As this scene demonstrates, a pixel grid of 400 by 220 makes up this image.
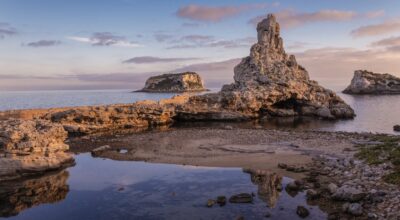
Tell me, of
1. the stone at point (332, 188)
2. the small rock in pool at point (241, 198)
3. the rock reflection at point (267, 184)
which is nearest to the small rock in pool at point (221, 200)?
the small rock in pool at point (241, 198)

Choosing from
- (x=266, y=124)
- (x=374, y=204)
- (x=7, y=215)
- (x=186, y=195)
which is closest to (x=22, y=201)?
(x=7, y=215)

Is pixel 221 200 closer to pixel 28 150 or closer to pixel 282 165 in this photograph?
pixel 282 165

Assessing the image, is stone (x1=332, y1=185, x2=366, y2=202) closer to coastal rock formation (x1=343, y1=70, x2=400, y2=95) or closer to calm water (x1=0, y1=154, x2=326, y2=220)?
calm water (x1=0, y1=154, x2=326, y2=220)

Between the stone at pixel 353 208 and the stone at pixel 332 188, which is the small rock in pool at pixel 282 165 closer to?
the stone at pixel 332 188

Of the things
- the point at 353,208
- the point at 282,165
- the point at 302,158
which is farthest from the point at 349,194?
the point at 302,158

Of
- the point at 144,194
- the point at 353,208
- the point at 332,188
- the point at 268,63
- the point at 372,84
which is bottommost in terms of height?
the point at 144,194

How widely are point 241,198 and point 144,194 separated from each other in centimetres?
637

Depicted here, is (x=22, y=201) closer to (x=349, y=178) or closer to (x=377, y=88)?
(x=349, y=178)

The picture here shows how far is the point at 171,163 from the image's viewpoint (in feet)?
106

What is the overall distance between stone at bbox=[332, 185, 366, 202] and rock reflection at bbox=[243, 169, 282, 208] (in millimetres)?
3523

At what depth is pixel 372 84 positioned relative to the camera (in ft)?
614

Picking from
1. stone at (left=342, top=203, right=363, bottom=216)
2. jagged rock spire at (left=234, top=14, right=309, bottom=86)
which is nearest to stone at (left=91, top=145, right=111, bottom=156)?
stone at (left=342, top=203, right=363, bottom=216)

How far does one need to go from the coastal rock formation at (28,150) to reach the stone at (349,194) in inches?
862

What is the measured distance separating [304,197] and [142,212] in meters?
9.71
